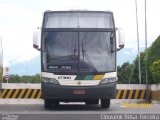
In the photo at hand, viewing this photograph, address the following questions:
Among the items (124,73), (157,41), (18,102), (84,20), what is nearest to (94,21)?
(84,20)

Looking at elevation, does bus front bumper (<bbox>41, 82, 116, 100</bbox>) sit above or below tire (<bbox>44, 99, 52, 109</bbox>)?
above

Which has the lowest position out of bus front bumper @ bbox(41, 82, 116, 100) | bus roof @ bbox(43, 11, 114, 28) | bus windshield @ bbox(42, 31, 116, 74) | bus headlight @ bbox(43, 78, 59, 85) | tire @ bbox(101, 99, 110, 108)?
tire @ bbox(101, 99, 110, 108)

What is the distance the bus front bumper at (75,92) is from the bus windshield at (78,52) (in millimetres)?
538

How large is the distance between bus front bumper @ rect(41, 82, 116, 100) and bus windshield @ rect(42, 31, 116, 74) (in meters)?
0.54

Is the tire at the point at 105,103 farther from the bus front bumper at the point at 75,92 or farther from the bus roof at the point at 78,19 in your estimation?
the bus roof at the point at 78,19

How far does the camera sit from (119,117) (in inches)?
571

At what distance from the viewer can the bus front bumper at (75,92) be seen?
65.6 feet

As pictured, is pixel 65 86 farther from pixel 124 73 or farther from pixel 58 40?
pixel 124 73

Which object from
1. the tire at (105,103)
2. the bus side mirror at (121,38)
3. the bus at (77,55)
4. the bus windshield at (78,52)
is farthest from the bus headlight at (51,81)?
the tire at (105,103)

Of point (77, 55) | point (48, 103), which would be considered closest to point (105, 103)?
point (48, 103)

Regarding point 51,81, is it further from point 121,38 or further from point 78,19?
point 121,38

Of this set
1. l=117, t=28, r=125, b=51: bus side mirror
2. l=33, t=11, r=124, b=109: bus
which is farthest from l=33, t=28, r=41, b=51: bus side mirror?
l=117, t=28, r=125, b=51: bus side mirror

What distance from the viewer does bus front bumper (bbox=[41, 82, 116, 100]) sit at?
20000 mm

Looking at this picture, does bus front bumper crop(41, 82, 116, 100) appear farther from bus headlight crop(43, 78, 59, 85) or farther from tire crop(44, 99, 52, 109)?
tire crop(44, 99, 52, 109)
